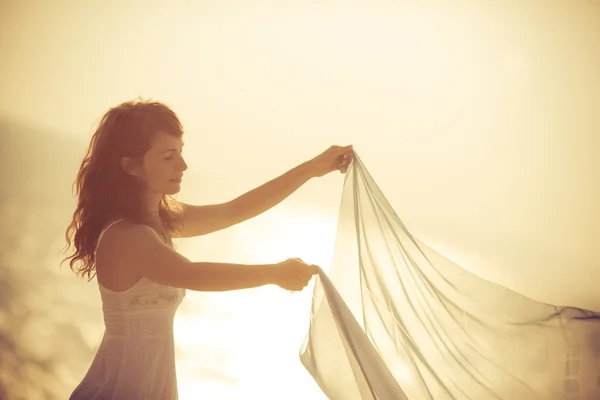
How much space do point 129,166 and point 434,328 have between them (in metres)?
0.62

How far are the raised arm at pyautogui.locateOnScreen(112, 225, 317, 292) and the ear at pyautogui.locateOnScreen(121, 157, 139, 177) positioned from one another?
0.32 feet

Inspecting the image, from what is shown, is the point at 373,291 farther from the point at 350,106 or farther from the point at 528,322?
the point at 350,106

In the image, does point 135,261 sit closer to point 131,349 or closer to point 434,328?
point 131,349

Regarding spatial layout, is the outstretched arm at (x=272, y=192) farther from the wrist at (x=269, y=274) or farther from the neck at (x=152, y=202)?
the wrist at (x=269, y=274)

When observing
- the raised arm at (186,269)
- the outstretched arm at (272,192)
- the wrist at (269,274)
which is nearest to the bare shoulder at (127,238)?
the raised arm at (186,269)

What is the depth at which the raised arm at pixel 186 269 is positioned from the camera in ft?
2.83

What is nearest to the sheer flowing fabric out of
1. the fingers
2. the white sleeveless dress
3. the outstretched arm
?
the outstretched arm

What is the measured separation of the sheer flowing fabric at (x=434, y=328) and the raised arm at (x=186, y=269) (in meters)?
0.18

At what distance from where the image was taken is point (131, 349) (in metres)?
0.93

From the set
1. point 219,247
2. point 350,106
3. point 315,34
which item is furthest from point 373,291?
point 315,34

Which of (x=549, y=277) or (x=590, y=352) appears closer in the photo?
(x=590, y=352)

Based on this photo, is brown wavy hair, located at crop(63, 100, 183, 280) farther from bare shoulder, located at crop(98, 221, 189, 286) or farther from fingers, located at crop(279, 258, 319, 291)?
fingers, located at crop(279, 258, 319, 291)

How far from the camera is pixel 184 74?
185cm

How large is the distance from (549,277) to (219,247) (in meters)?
1.02
